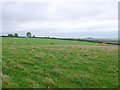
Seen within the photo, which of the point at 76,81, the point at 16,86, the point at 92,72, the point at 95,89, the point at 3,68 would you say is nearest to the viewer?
the point at 16,86

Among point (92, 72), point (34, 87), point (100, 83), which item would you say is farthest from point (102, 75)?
point (34, 87)

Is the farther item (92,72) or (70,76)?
(92,72)

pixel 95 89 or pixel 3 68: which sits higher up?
pixel 3 68

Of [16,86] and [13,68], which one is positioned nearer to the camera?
[16,86]

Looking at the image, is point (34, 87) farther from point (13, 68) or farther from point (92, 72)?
point (92, 72)

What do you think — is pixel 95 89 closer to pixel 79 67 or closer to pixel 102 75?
pixel 102 75

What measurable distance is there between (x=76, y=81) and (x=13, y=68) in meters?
4.64

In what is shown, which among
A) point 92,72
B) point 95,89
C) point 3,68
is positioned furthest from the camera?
point 92,72

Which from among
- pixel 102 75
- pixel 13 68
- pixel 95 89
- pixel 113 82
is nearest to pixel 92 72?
pixel 102 75

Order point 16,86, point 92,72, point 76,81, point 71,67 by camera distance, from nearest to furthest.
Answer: point 16,86 → point 76,81 → point 92,72 → point 71,67

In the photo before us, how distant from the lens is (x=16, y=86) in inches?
528

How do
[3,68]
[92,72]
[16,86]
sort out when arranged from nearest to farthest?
[16,86]
[3,68]
[92,72]

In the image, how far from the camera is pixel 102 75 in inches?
699

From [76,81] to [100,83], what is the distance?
155 cm
